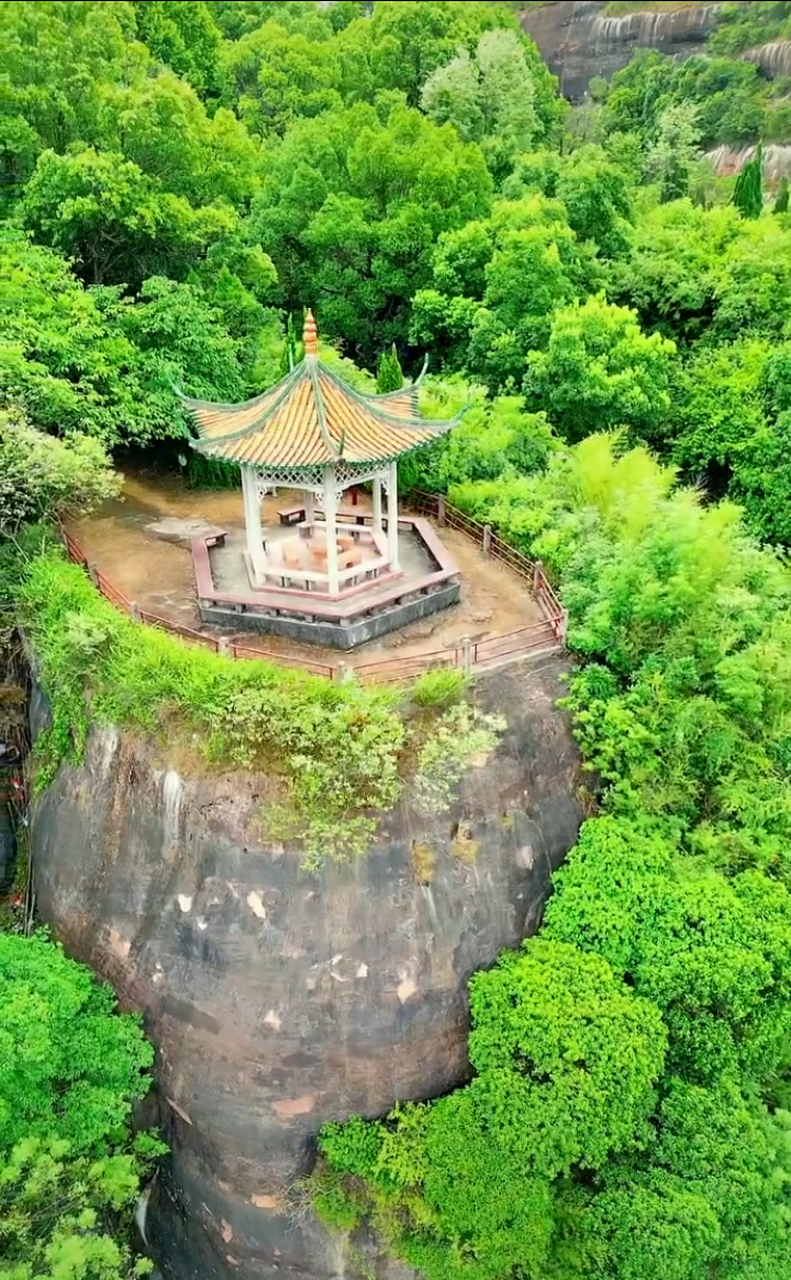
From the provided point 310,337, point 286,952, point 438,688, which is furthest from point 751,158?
point 286,952

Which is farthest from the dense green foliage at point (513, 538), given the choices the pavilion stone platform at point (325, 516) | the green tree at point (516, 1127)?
the pavilion stone platform at point (325, 516)

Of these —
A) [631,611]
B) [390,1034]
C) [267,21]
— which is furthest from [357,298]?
[267,21]

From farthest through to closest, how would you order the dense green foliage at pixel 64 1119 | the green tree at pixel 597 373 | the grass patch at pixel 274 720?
the green tree at pixel 597 373 < the grass patch at pixel 274 720 < the dense green foliage at pixel 64 1119

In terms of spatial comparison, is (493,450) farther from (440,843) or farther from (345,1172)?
(345,1172)

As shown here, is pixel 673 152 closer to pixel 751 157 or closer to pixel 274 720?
pixel 751 157

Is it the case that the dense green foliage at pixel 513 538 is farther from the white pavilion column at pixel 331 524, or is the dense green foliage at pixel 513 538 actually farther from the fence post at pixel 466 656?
the white pavilion column at pixel 331 524

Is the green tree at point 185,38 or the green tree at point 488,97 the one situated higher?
the green tree at point 185,38

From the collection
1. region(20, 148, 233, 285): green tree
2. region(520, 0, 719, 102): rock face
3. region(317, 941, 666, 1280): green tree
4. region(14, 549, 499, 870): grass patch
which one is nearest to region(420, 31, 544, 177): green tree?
region(20, 148, 233, 285): green tree
